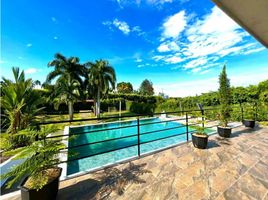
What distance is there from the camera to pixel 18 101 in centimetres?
381

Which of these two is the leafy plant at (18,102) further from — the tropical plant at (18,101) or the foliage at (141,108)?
the foliage at (141,108)

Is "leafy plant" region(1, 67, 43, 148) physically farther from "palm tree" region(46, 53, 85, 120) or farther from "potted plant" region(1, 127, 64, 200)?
"palm tree" region(46, 53, 85, 120)

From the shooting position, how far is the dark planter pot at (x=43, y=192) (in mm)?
1392

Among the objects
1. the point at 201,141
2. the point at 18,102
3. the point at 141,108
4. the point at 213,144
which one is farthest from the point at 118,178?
the point at 141,108

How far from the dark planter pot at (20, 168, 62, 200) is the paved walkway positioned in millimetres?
211

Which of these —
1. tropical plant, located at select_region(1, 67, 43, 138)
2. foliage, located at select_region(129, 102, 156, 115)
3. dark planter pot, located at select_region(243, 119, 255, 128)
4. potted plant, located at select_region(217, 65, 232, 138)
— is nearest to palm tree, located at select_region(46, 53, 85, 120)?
tropical plant, located at select_region(1, 67, 43, 138)

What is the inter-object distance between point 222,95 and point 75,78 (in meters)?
11.0

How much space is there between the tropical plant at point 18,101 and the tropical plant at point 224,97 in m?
5.87

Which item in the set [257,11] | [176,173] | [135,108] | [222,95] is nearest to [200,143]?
[176,173]

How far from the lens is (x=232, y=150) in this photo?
3.19 m

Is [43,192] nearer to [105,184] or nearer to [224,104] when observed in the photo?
[105,184]

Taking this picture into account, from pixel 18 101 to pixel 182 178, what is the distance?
4591 mm

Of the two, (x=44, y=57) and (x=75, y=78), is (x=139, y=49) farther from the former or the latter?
(x=44, y=57)

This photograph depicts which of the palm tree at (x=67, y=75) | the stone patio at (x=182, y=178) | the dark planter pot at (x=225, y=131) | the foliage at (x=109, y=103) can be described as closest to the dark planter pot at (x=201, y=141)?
the stone patio at (x=182, y=178)
